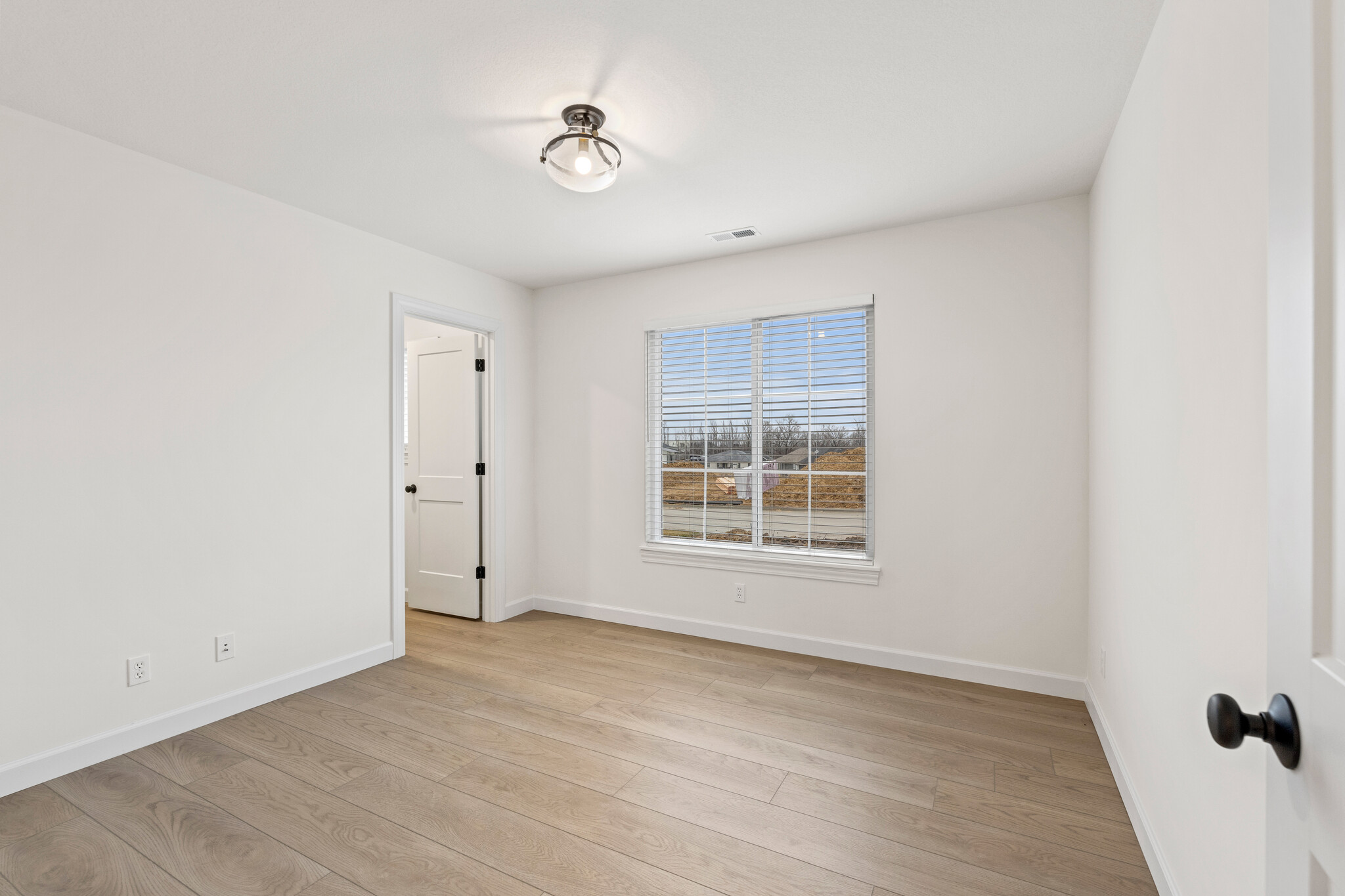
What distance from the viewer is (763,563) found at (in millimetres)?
3918

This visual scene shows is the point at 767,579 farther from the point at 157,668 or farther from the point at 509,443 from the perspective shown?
the point at 157,668

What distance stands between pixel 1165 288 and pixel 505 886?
99.9 inches

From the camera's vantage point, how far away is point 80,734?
2.45 meters

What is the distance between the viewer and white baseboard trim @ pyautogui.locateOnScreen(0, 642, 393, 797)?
2.30 m

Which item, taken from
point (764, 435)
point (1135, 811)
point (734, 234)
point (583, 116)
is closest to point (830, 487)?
point (764, 435)

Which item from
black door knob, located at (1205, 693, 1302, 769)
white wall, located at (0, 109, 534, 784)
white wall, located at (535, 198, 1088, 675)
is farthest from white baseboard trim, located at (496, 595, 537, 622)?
black door knob, located at (1205, 693, 1302, 769)

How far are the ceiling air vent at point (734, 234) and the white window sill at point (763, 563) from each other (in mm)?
1959

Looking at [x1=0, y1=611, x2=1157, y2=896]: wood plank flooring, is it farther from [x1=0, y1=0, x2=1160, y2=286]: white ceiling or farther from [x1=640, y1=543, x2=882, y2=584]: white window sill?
[x1=0, y1=0, x2=1160, y2=286]: white ceiling

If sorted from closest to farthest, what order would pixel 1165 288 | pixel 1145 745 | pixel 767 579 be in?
pixel 1165 288
pixel 1145 745
pixel 767 579

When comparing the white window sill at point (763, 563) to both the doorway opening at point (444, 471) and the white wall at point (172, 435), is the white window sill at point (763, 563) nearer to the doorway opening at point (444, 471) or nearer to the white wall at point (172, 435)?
the doorway opening at point (444, 471)

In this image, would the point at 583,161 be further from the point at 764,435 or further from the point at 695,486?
the point at 695,486

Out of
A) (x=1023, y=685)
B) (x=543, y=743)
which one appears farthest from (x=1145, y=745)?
(x=543, y=743)

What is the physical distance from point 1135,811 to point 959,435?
183 centimetres

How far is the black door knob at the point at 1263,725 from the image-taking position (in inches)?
25.4
